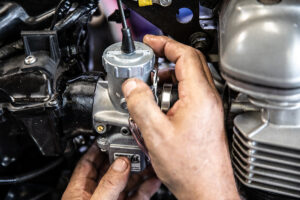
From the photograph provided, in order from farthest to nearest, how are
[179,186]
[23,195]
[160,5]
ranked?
[23,195]
[160,5]
[179,186]

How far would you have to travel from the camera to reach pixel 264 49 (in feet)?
1.72

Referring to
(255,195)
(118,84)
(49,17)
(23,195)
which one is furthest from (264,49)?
(23,195)

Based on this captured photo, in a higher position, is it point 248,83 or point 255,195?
point 248,83

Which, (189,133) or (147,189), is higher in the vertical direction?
(189,133)

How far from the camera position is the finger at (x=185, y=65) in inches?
25.1

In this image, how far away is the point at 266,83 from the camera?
1.76 feet

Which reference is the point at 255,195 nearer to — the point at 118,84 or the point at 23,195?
the point at 118,84

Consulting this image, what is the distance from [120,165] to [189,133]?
20cm

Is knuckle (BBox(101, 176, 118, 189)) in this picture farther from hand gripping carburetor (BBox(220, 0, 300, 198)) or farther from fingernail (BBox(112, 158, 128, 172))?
hand gripping carburetor (BBox(220, 0, 300, 198))

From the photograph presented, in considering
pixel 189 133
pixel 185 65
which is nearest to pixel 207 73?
pixel 185 65

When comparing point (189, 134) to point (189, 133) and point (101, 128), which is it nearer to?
point (189, 133)

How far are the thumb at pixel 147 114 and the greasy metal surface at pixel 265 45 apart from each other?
0.13 m

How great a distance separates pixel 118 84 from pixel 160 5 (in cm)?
22

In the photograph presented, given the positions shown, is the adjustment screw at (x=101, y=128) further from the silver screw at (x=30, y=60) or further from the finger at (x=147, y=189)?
the finger at (x=147, y=189)
